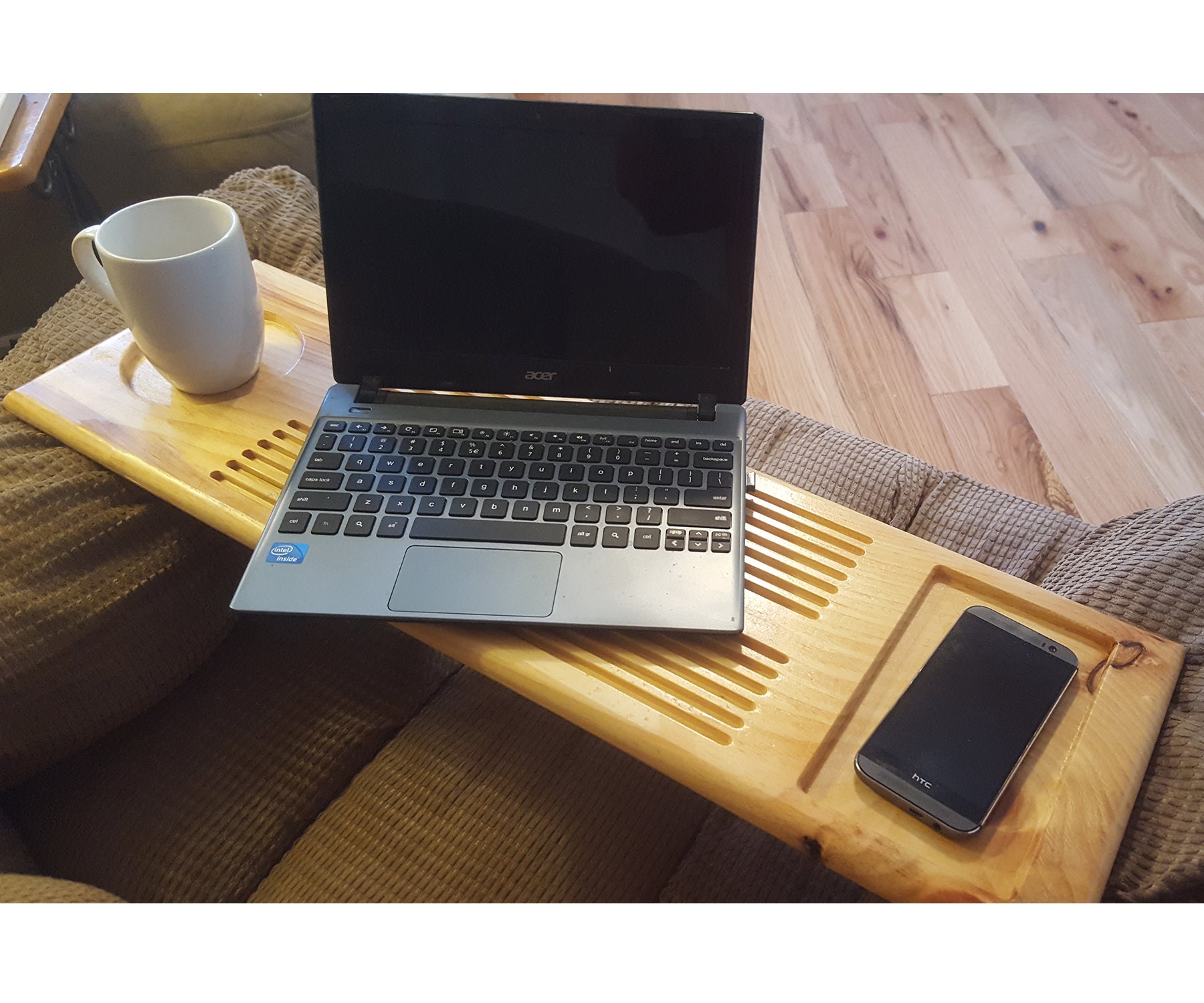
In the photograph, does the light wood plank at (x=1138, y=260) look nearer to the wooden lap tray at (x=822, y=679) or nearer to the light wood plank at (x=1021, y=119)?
the light wood plank at (x=1021, y=119)

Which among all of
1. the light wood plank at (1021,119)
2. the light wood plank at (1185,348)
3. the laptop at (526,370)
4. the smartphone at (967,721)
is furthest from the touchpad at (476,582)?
the light wood plank at (1021,119)

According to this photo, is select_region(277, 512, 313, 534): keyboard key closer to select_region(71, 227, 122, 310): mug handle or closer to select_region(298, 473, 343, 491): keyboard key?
select_region(298, 473, 343, 491): keyboard key

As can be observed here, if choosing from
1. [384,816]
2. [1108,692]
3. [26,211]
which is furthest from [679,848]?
[26,211]

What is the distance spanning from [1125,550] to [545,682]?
501mm

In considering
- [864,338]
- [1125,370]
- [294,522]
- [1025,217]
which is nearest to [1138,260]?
[1025,217]

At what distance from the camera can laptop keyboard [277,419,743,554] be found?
2.01 ft

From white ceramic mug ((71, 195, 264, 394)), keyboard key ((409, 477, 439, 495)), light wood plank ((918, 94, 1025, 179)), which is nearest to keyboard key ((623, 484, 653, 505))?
keyboard key ((409, 477, 439, 495))

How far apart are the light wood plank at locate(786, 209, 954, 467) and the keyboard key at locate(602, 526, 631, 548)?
3.01 ft

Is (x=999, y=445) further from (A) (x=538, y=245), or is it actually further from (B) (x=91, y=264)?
(B) (x=91, y=264)

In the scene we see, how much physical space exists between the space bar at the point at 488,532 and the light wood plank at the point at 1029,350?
102 centimetres

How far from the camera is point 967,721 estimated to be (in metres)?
0.52

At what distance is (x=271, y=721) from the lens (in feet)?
2.69

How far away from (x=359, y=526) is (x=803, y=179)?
5.32 feet

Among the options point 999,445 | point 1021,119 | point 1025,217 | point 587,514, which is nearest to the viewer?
point 587,514
